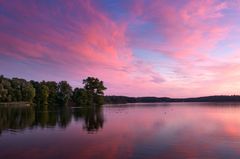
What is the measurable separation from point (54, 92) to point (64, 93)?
17.8 ft

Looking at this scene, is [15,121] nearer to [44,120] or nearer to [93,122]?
[44,120]

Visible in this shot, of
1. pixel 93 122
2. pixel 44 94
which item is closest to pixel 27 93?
pixel 44 94

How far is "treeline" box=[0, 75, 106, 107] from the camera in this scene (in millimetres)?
144375

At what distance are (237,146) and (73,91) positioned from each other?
5619 inches

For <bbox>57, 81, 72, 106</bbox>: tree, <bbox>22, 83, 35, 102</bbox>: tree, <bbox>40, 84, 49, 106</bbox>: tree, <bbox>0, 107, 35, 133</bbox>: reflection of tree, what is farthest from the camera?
<bbox>57, 81, 72, 106</bbox>: tree

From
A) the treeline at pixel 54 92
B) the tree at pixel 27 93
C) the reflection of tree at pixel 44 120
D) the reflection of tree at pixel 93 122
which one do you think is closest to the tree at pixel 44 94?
the treeline at pixel 54 92

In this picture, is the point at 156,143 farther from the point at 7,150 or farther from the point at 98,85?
the point at 98,85

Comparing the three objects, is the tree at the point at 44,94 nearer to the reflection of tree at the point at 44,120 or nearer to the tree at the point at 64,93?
the tree at the point at 64,93

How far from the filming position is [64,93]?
161m

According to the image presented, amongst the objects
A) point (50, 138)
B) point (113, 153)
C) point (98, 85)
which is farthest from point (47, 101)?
point (113, 153)

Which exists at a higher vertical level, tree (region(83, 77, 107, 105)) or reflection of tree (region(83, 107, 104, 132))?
tree (region(83, 77, 107, 105))

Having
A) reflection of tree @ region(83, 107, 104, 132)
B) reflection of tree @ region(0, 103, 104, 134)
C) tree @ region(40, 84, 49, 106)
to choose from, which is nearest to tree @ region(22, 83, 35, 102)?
tree @ region(40, 84, 49, 106)

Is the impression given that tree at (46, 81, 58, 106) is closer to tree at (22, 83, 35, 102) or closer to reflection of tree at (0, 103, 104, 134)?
tree at (22, 83, 35, 102)

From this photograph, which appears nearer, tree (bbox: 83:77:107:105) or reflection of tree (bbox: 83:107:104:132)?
reflection of tree (bbox: 83:107:104:132)
